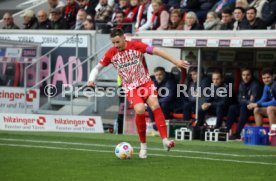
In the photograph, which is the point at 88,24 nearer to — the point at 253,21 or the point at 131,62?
the point at 253,21

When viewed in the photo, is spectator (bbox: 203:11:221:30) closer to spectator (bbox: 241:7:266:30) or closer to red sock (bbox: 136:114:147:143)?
spectator (bbox: 241:7:266:30)

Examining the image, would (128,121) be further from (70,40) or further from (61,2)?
(61,2)

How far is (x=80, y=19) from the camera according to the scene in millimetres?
25984

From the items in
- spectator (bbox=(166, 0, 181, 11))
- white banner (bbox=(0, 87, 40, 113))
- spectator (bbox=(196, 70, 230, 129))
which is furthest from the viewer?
white banner (bbox=(0, 87, 40, 113))

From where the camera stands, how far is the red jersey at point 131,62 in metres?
14.2

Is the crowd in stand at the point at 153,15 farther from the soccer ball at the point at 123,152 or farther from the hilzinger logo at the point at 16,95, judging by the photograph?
the soccer ball at the point at 123,152

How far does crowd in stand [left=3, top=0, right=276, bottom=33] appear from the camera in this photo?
21.0m

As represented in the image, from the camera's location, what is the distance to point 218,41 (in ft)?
65.6

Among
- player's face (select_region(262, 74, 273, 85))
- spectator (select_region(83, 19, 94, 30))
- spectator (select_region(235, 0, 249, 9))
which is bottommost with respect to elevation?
player's face (select_region(262, 74, 273, 85))

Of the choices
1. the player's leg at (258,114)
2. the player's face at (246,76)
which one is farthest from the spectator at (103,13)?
the player's leg at (258,114)

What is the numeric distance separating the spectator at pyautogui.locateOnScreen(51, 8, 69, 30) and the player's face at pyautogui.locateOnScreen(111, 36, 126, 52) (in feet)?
40.6

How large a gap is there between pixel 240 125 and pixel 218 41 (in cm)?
208

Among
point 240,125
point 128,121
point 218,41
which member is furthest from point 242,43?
point 128,121

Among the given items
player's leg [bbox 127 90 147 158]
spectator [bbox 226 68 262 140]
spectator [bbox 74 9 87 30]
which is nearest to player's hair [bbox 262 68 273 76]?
spectator [bbox 226 68 262 140]
